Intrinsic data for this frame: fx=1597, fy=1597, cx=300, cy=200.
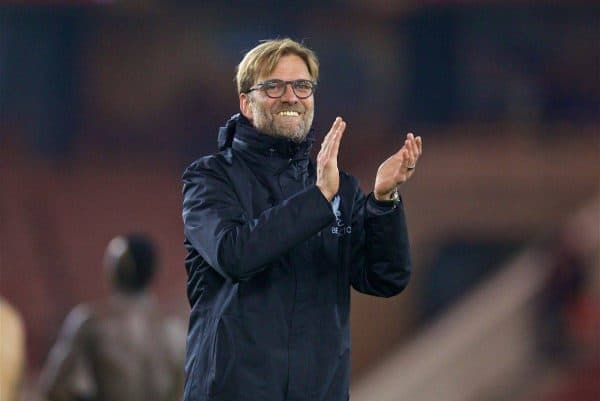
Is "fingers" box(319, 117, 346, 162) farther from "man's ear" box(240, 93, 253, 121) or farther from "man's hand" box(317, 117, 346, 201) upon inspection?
"man's ear" box(240, 93, 253, 121)

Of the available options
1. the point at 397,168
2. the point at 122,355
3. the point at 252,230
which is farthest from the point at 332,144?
the point at 122,355

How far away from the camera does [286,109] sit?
13.1 feet

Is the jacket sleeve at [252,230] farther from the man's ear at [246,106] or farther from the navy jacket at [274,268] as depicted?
the man's ear at [246,106]

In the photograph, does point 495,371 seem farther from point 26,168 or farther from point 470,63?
point 26,168

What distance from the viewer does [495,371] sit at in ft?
38.1

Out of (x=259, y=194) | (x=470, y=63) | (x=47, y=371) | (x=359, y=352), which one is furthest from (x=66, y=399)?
(x=470, y=63)

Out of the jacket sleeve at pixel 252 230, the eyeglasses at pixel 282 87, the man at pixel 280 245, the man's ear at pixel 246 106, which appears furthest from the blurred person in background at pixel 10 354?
the eyeglasses at pixel 282 87

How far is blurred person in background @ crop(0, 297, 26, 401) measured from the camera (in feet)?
14.8

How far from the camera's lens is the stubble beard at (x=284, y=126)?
13.1ft

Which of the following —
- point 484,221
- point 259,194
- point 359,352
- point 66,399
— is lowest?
point 359,352

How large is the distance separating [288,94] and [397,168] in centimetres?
34

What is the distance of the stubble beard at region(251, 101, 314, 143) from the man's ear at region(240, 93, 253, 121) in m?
0.05

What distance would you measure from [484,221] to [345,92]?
131 inches

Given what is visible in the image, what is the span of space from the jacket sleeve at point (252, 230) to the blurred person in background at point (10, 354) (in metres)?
0.88
